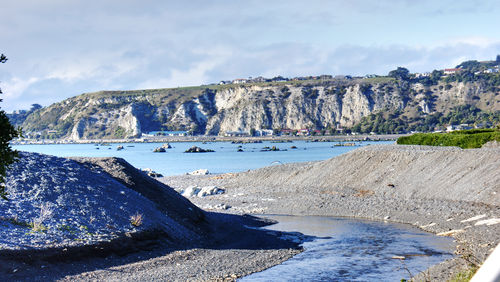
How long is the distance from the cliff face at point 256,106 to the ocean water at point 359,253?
12961 cm

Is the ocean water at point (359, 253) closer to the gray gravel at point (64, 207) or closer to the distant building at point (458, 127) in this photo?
the gray gravel at point (64, 207)

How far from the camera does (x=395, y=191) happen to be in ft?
102

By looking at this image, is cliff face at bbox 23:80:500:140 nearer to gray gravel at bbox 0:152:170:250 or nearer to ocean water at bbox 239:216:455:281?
ocean water at bbox 239:216:455:281

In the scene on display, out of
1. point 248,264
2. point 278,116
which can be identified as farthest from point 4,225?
point 278,116

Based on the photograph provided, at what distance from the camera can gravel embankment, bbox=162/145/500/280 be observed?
23094 millimetres

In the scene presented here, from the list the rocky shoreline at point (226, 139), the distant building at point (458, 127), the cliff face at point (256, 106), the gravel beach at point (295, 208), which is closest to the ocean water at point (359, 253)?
the gravel beach at point (295, 208)

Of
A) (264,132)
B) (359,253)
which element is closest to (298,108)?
(264,132)

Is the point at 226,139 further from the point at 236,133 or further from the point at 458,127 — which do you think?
the point at 458,127

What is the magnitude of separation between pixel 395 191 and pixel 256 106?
5445 inches

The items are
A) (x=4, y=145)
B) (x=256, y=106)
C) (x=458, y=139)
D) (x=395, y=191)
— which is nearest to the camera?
(x=4, y=145)

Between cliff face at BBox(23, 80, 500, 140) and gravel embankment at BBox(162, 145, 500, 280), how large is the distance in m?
116

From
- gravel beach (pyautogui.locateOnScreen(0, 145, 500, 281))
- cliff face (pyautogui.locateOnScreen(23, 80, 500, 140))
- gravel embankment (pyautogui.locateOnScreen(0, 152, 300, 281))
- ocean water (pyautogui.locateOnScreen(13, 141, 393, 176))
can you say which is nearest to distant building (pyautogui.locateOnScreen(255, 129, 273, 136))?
cliff face (pyautogui.locateOnScreen(23, 80, 500, 140))

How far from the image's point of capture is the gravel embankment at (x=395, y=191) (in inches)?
909

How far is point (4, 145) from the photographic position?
9.22 m
